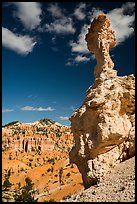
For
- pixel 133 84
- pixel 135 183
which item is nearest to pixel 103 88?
pixel 133 84

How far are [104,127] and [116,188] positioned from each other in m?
5.70

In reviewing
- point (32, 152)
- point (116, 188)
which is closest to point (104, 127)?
point (116, 188)

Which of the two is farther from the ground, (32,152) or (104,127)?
(104,127)

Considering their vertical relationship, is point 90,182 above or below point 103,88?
below

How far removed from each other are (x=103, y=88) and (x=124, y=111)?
2818mm

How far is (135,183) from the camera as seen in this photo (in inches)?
611

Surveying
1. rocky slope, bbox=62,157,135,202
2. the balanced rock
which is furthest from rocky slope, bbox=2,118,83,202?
rocky slope, bbox=62,157,135,202

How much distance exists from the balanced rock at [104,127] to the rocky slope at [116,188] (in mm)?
1282

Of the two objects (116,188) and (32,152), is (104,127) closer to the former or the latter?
(116,188)

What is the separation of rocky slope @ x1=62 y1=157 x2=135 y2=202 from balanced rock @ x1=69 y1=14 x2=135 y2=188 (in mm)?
1282

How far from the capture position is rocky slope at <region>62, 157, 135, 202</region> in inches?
587

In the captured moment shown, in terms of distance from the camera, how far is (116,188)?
1614cm

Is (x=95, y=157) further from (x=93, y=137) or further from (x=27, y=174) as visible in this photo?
(x=27, y=174)

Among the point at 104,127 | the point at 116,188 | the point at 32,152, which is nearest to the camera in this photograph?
the point at 116,188
